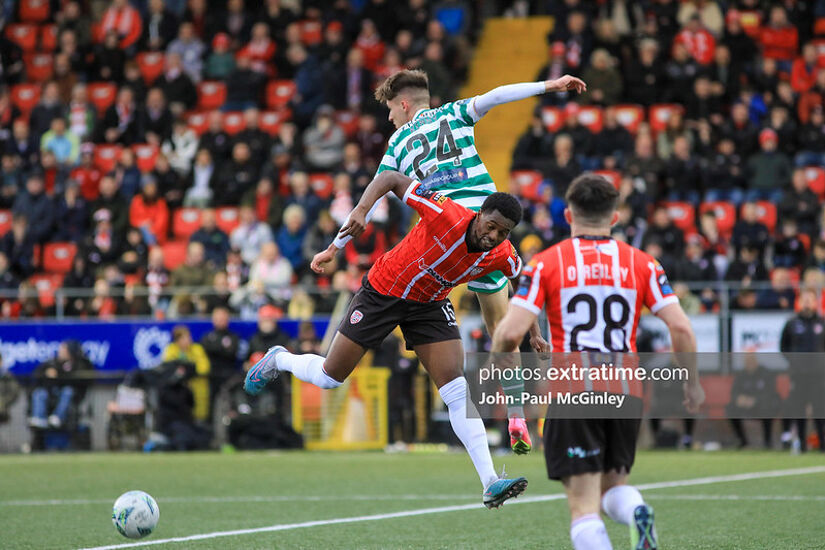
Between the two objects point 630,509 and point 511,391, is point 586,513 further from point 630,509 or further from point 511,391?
point 511,391

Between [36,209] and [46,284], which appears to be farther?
[36,209]

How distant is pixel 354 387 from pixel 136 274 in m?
4.21

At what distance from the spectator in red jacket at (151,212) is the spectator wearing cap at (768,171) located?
349 inches

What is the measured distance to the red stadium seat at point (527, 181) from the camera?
19500 millimetres

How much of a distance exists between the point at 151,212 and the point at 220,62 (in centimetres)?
413

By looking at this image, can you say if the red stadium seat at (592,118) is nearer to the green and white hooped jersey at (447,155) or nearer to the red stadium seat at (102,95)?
the red stadium seat at (102,95)

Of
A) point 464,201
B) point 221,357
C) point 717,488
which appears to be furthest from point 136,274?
point 464,201

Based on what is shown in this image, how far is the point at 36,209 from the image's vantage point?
825 inches

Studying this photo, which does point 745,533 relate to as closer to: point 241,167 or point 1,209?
point 241,167

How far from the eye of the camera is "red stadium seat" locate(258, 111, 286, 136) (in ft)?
74.0

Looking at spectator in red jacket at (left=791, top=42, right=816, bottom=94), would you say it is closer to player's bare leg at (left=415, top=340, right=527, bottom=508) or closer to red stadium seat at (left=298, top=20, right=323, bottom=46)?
red stadium seat at (left=298, top=20, right=323, bottom=46)

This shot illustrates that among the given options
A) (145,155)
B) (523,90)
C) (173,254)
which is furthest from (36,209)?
(523,90)

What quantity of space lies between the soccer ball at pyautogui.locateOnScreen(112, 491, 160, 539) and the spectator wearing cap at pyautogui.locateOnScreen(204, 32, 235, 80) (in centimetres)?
1667

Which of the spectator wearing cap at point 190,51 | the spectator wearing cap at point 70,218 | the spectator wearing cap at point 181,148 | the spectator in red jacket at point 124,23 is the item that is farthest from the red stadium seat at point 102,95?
the spectator wearing cap at point 70,218
